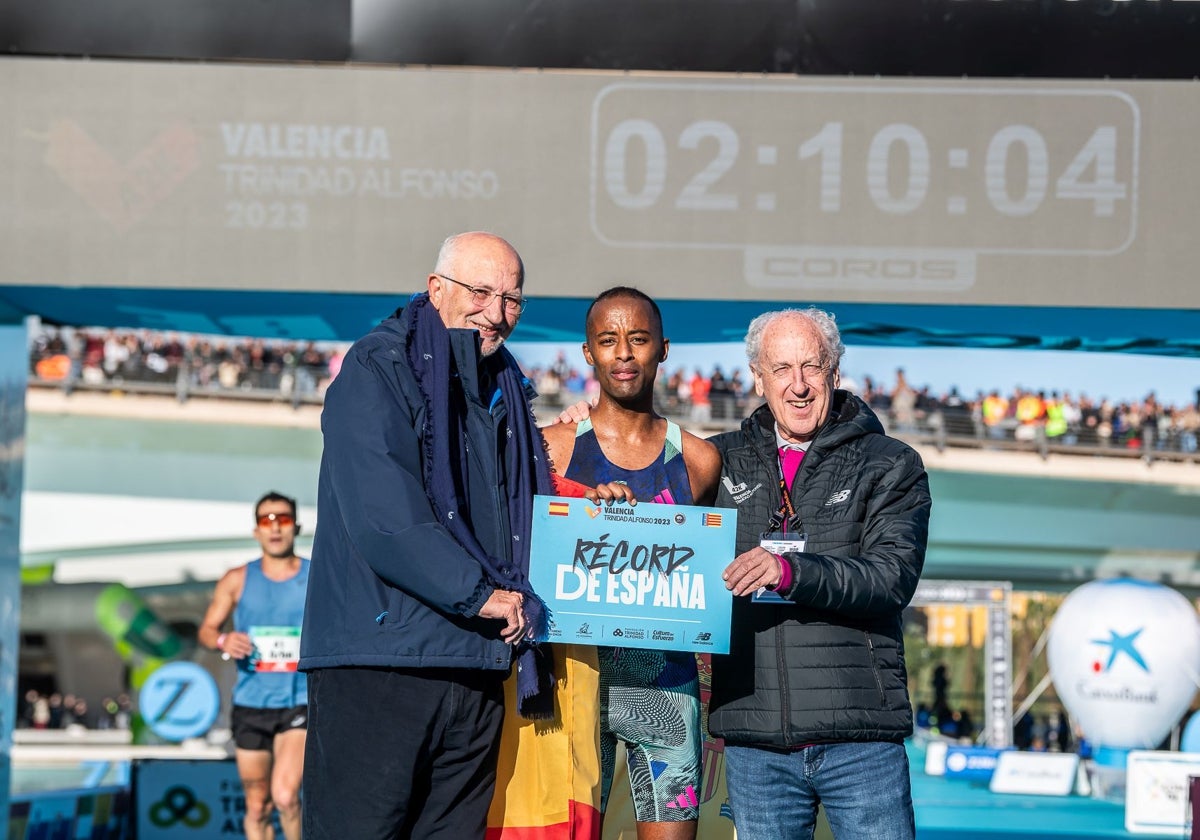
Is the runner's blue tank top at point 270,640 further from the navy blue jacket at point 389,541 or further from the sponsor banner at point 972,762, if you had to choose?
the sponsor banner at point 972,762

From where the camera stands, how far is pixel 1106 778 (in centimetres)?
1383

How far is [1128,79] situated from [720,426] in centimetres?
1755

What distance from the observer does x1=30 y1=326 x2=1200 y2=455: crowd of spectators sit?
2541 cm

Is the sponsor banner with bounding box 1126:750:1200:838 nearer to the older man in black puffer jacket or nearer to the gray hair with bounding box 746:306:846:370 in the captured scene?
the older man in black puffer jacket

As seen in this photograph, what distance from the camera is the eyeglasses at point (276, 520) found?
734 centimetres

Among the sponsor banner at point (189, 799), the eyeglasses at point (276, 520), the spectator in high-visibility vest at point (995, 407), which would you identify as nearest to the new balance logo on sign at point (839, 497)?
the eyeglasses at point (276, 520)

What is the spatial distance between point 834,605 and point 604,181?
3945 mm

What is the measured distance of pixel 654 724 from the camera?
3.56 m

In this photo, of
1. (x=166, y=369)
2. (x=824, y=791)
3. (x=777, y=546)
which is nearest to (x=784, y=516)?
(x=777, y=546)

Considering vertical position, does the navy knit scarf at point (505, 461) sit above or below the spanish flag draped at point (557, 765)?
above

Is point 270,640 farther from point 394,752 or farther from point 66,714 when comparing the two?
point 66,714

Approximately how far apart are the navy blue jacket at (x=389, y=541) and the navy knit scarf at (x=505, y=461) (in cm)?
4

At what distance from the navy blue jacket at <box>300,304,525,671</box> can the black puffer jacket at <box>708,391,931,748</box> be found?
2.17 feet

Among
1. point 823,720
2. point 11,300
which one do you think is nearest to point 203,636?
point 11,300
